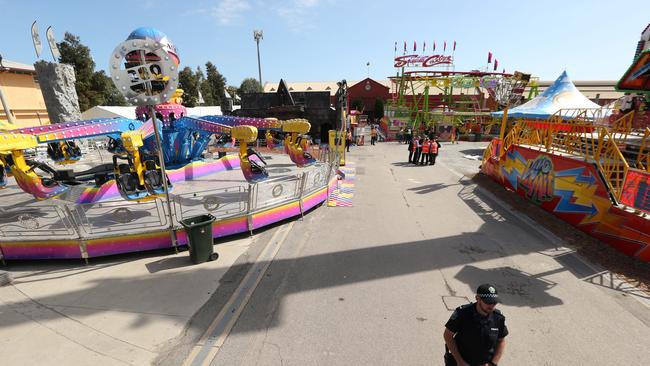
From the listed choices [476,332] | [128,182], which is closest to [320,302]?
[476,332]

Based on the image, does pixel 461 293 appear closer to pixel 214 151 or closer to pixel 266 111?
pixel 214 151

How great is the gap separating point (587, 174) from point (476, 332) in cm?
775

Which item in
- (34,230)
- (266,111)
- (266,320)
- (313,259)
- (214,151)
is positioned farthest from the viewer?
(266,111)

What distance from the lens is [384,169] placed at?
1720 cm

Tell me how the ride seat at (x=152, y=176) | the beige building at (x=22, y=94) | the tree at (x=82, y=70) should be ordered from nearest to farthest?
the ride seat at (x=152, y=176) → the beige building at (x=22, y=94) → the tree at (x=82, y=70)

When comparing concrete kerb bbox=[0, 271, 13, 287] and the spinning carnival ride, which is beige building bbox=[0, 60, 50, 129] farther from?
concrete kerb bbox=[0, 271, 13, 287]

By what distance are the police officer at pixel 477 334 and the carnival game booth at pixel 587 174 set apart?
5.92m

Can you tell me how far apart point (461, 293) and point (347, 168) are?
1211 cm

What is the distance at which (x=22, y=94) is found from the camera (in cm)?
2558

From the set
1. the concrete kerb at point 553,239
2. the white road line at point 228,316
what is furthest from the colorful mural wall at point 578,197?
the white road line at point 228,316

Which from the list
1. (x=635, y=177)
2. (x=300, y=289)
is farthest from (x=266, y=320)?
(x=635, y=177)

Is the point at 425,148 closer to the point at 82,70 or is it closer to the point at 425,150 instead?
the point at 425,150

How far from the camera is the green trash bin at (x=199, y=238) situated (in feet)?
19.6

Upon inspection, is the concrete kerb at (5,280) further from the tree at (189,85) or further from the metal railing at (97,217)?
the tree at (189,85)
